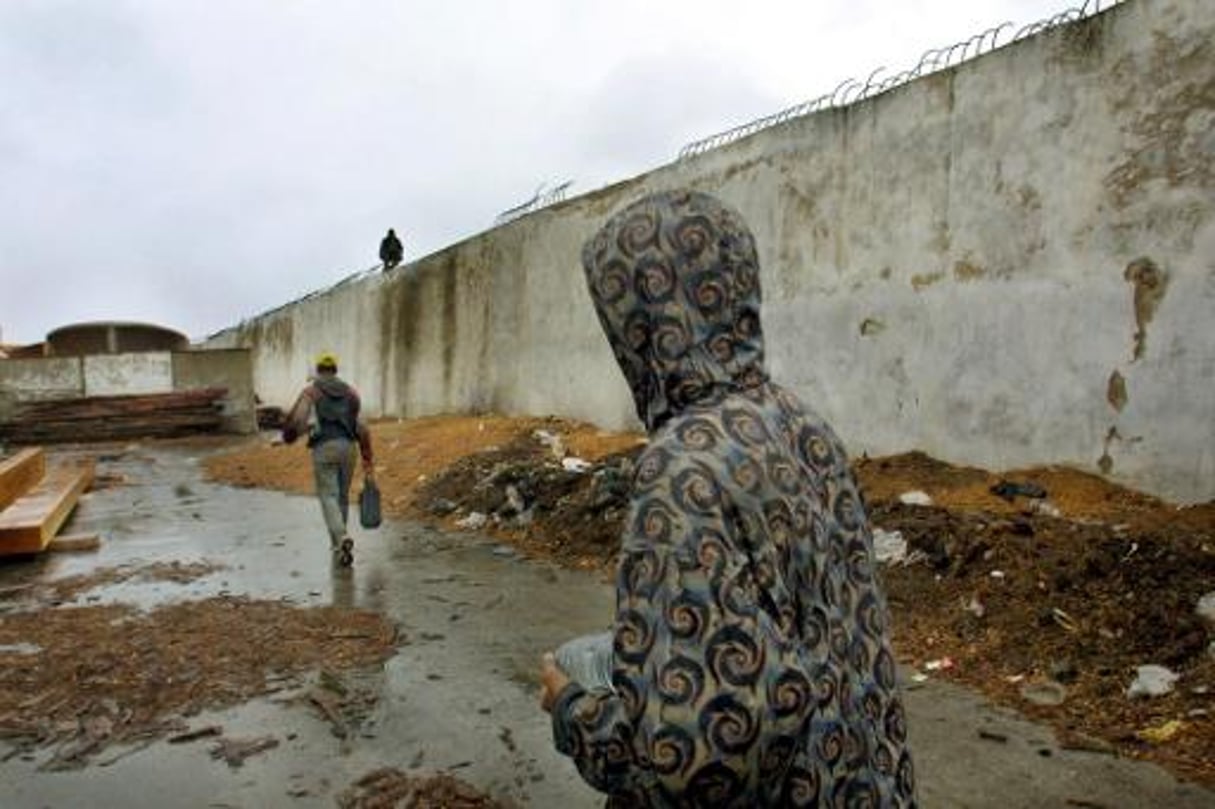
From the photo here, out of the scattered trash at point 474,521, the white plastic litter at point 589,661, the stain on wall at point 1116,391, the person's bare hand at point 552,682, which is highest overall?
the stain on wall at point 1116,391

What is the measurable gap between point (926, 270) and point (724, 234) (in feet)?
22.4

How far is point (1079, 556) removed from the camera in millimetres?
5488

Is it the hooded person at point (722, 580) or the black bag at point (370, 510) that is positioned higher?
the hooded person at point (722, 580)

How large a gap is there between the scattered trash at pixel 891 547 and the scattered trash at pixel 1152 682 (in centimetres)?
190

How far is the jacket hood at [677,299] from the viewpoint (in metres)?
1.46

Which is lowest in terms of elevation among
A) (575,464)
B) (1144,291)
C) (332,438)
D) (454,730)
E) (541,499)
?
(454,730)

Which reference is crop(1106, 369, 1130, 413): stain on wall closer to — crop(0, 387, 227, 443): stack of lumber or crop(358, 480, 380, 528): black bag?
crop(358, 480, 380, 528): black bag

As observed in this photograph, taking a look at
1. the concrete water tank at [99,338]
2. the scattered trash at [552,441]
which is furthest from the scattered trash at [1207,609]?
the concrete water tank at [99,338]

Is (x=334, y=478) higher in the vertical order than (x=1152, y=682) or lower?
higher

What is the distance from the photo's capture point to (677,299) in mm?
1474

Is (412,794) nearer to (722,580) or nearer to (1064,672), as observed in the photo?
(722,580)

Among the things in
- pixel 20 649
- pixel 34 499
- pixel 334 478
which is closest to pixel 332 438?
pixel 334 478

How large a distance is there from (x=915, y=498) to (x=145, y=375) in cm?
2009

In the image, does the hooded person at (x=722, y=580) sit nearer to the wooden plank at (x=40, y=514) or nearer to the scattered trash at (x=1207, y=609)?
the scattered trash at (x=1207, y=609)
